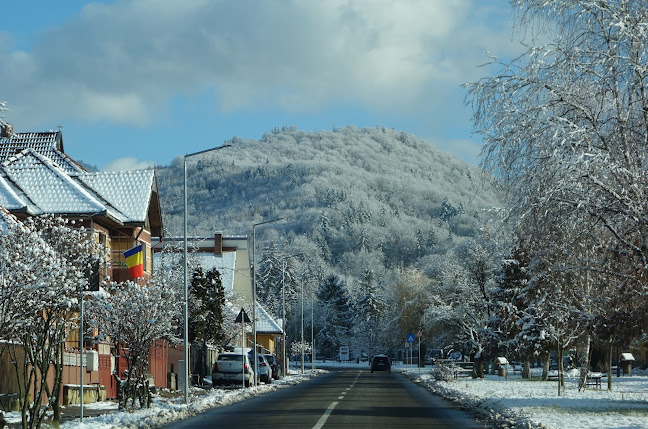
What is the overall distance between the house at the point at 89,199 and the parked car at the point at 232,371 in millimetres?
2552

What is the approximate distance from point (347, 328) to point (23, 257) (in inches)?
5262

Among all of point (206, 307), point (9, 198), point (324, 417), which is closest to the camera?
point (324, 417)

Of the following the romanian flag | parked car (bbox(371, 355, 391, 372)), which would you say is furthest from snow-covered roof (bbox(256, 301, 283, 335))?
the romanian flag

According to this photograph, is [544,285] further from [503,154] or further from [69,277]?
[69,277]

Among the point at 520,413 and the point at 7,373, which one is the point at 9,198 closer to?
the point at 7,373

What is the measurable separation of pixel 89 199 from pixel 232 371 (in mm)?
11831

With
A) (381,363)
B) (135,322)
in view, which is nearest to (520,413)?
(135,322)

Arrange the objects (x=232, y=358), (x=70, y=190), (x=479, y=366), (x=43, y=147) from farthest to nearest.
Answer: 1. (x=479, y=366)
2. (x=43, y=147)
3. (x=232, y=358)
4. (x=70, y=190)

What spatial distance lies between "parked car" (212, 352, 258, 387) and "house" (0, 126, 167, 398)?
8.37 feet

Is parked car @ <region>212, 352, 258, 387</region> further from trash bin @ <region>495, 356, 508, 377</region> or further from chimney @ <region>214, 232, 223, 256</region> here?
chimney @ <region>214, 232, 223, 256</region>

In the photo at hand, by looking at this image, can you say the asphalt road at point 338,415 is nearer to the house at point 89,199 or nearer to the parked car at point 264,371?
the house at point 89,199

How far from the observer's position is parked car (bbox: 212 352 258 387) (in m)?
44.0

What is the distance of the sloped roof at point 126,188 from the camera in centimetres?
4025

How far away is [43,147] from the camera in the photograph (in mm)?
45562
